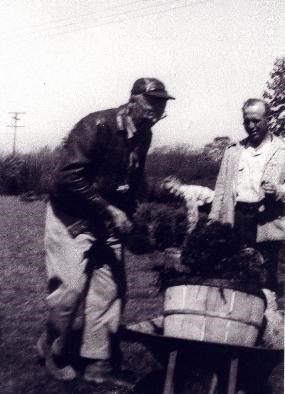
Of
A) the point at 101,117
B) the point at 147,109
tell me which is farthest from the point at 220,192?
the point at 101,117

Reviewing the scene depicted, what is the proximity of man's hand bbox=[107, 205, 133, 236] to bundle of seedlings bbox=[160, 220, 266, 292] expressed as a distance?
375 mm

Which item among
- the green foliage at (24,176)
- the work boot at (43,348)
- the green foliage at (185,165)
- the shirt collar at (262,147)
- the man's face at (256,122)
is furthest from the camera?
the green foliage at (24,176)

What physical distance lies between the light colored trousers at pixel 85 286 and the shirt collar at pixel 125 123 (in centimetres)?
73

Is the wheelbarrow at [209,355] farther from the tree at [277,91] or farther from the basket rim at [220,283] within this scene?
the tree at [277,91]

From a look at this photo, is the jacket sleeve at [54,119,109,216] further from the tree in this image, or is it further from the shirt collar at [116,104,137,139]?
the tree

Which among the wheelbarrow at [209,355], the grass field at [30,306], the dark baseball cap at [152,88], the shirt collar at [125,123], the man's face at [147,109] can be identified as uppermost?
the dark baseball cap at [152,88]

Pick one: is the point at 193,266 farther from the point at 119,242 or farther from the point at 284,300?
the point at 284,300

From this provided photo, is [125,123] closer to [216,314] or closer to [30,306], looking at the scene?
[216,314]

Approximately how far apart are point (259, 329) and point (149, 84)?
165 centimetres

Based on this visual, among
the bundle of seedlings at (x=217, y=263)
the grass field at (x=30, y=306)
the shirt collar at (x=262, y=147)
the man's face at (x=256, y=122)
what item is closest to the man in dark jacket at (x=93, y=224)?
the grass field at (x=30, y=306)

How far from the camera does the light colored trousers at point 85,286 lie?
359 centimetres

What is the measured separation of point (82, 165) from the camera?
3.48m

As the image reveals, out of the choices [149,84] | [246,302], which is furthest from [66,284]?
[149,84]

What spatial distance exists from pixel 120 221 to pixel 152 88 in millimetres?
868
